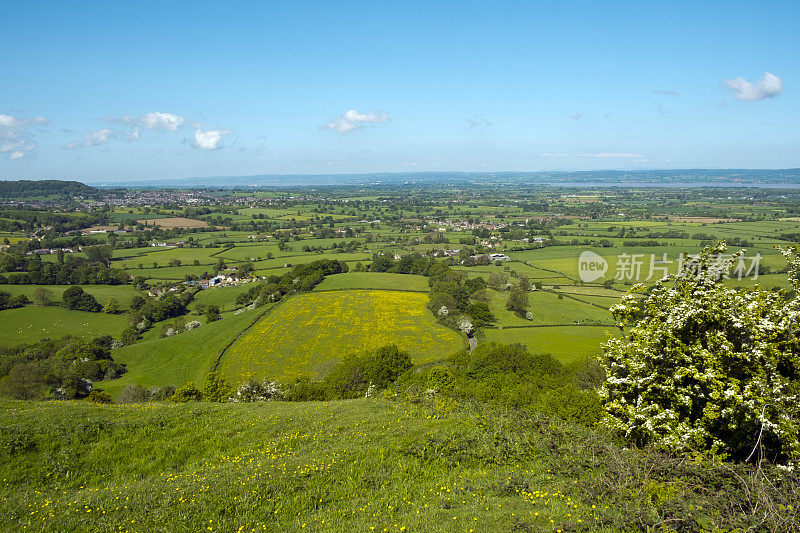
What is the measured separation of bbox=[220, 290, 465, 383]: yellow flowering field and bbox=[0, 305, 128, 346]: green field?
2864 centimetres

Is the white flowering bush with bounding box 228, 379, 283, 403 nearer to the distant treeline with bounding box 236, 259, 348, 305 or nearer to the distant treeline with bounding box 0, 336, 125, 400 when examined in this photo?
the distant treeline with bounding box 0, 336, 125, 400

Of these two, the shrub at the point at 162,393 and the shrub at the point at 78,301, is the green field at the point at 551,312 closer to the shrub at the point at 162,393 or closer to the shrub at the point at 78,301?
the shrub at the point at 162,393

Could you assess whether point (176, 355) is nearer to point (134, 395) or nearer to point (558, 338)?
point (134, 395)

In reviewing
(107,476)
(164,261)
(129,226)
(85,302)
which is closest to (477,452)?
(107,476)

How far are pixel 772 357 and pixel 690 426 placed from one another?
2.73m

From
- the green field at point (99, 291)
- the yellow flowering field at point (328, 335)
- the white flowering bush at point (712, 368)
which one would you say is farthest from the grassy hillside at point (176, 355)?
the white flowering bush at point (712, 368)

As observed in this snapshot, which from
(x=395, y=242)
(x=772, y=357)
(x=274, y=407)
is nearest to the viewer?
(x=772, y=357)

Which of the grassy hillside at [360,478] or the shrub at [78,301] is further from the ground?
the grassy hillside at [360,478]

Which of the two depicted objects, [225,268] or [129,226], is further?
[129,226]

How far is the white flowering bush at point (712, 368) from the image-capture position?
998cm

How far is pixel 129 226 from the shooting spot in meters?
174

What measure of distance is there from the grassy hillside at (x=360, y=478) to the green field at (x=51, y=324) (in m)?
59.6

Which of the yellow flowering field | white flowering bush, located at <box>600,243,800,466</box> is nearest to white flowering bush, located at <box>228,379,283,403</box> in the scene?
the yellow flowering field

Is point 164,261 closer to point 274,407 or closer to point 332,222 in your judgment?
point 332,222
